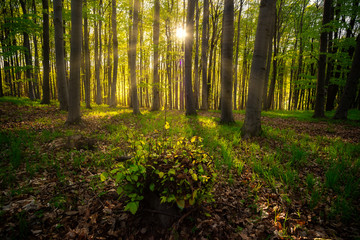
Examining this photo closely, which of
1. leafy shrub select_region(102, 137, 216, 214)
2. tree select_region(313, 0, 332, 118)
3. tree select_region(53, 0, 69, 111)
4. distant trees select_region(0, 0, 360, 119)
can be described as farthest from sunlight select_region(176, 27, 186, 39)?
leafy shrub select_region(102, 137, 216, 214)

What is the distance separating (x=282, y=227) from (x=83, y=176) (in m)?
3.65

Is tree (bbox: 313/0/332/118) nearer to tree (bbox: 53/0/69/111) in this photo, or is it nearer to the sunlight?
the sunlight

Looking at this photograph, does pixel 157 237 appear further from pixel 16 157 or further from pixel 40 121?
pixel 40 121

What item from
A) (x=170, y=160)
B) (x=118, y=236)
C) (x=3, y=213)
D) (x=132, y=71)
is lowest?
(x=118, y=236)

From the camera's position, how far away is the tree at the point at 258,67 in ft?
17.0

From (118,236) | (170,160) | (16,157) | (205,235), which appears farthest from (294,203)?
(16,157)

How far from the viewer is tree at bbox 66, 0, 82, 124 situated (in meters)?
6.17

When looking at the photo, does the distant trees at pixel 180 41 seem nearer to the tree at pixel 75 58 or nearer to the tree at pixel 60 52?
the tree at pixel 60 52

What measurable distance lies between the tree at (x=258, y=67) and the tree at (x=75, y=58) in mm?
6962

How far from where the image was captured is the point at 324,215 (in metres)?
2.28

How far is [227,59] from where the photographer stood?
7215 mm

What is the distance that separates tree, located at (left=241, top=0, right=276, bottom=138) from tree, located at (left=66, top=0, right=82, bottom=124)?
696cm

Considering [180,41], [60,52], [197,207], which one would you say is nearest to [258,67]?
[197,207]

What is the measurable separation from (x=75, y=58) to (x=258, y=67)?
286 inches
